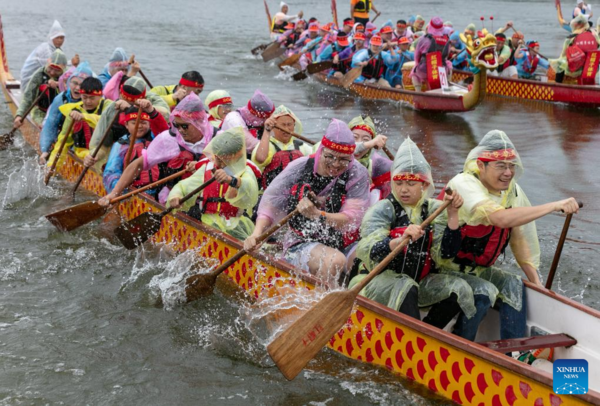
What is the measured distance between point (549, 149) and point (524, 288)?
312 inches

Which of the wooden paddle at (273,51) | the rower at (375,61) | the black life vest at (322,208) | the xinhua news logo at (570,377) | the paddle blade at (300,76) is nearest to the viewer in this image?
the xinhua news logo at (570,377)

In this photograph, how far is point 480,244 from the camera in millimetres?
4859

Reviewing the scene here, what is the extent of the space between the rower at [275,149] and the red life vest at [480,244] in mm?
2367

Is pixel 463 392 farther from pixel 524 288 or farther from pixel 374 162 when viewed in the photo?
pixel 374 162

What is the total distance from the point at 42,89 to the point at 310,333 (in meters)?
7.47

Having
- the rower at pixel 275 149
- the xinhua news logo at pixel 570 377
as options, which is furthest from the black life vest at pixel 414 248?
the rower at pixel 275 149

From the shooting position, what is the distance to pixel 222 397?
5234 millimetres

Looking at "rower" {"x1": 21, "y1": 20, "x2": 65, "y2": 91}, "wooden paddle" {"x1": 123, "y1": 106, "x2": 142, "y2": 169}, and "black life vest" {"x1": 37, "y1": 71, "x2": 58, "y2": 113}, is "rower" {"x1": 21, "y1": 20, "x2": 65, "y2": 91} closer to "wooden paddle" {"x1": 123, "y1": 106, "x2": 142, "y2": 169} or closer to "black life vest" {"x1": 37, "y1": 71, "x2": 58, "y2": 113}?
"black life vest" {"x1": 37, "y1": 71, "x2": 58, "y2": 113}

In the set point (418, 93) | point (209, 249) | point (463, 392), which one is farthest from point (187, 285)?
point (418, 93)

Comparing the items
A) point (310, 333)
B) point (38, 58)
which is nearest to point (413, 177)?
point (310, 333)

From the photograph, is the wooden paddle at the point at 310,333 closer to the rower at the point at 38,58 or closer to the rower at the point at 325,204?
the rower at the point at 325,204

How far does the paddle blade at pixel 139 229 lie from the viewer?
6.97 metres

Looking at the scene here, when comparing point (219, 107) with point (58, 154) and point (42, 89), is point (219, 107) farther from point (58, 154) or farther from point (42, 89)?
point (42, 89)

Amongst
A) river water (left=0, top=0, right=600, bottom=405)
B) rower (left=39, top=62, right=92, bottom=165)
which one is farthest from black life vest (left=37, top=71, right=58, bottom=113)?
rower (left=39, top=62, right=92, bottom=165)
